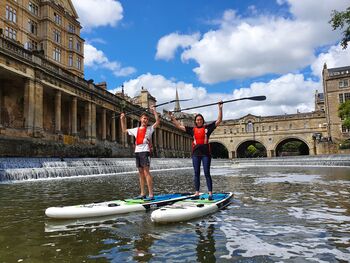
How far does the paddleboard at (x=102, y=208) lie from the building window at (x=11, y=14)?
119 ft

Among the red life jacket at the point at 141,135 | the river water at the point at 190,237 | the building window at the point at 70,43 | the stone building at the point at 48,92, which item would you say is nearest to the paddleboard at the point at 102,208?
the river water at the point at 190,237

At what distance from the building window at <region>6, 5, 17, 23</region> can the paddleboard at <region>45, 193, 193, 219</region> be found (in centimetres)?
3637

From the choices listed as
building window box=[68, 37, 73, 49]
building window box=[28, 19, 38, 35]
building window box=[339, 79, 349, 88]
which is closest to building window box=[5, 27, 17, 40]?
building window box=[28, 19, 38, 35]

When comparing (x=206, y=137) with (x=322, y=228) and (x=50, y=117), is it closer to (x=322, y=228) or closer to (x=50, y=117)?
(x=322, y=228)

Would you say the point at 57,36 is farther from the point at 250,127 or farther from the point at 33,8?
the point at 250,127

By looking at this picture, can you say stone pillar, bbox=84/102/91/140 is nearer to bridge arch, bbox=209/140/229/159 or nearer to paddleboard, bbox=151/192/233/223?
paddleboard, bbox=151/192/233/223

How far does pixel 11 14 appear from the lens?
3531 cm

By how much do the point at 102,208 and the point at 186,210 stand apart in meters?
1.61

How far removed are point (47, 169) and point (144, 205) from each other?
41.4 feet

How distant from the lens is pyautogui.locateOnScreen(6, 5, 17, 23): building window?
34.6m

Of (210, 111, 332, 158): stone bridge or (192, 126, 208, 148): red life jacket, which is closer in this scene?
(192, 126, 208, 148): red life jacket

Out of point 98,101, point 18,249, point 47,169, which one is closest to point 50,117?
point 98,101

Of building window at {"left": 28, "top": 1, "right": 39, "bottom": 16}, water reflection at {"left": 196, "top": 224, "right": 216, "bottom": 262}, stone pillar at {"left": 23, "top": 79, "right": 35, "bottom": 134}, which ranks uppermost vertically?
building window at {"left": 28, "top": 1, "right": 39, "bottom": 16}

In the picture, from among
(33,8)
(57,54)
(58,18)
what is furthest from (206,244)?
(58,18)
